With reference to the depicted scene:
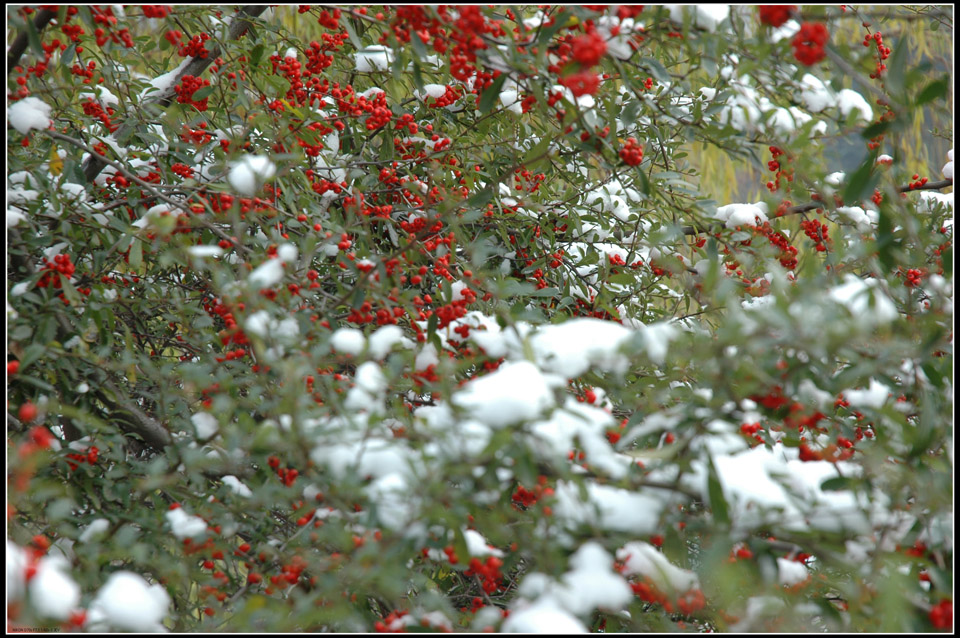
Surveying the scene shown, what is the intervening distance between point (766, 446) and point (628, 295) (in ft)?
3.25

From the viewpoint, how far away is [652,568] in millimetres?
1125

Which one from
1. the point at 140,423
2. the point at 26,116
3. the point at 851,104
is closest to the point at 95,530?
the point at 140,423

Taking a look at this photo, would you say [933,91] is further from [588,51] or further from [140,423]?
[140,423]

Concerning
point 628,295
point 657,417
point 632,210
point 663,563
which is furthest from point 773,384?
point 632,210

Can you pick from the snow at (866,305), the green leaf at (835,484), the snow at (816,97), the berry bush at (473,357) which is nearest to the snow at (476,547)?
the berry bush at (473,357)

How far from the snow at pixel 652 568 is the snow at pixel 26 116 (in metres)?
1.49

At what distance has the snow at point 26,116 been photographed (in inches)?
61.7

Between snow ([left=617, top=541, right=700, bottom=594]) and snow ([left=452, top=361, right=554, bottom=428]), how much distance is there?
0.30 meters

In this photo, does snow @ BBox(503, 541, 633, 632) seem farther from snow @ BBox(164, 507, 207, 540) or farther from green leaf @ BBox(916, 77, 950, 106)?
green leaf @ BBox(916, 77, 950, 106)

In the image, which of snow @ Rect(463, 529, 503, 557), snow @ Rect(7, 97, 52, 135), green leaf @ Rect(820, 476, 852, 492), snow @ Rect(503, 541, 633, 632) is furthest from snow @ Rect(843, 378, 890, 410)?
snow @ Rect(7, 97, 52, 135)

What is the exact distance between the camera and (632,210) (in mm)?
2566

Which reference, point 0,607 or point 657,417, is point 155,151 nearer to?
point 0,607

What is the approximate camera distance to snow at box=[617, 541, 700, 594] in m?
1.10

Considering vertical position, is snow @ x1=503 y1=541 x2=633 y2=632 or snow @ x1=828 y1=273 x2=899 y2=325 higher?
snow @ x1=828 y1=273 x2=899 y2=325
